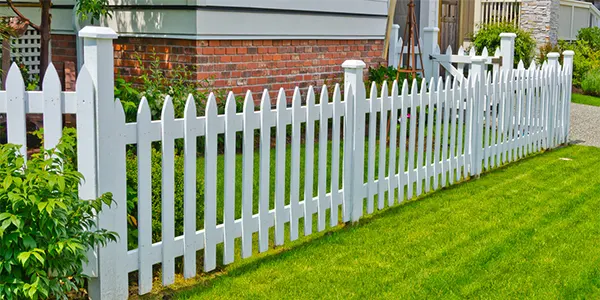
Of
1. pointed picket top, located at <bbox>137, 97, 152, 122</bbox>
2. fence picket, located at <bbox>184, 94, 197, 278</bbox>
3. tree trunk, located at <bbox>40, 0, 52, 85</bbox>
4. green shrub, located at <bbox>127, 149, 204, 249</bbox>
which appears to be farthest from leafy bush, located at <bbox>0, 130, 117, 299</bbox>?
tree trunk, located at <bbox>40, 0, 52, 85</bbox>

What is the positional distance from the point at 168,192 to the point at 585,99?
13805 millimetres

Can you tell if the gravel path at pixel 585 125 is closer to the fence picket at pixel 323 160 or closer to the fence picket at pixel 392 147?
the fence picket at pixel 392 147

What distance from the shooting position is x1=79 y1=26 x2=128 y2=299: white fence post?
3973 mm

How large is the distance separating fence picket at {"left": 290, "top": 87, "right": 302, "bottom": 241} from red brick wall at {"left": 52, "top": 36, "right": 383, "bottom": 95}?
359cm

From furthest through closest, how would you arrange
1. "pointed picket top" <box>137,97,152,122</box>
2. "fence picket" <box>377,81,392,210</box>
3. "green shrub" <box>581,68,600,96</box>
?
"green shrub" <box>581,68,600,96</box>
"fence picket" <box>377,81,392,210</box>
"pointed picket top" <box>137,97,152,122</box>

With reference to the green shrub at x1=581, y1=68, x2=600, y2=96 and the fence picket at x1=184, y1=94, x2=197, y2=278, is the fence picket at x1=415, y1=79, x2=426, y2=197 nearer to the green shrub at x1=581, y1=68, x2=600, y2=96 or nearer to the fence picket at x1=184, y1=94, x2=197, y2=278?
the fence picket at x1=184, y1=94, x2=197, y2=278

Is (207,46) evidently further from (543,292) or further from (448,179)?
(543,292)

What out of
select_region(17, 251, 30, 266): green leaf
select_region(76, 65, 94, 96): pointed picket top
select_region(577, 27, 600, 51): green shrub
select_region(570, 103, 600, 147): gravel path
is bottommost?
select_region(570, 103, 600, 147): gravel path

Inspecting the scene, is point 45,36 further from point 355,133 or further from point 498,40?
point 498,40

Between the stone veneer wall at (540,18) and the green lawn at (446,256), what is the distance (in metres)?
12.2

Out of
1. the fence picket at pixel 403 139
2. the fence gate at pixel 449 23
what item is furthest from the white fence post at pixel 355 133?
the fence gate at pixel 449 23

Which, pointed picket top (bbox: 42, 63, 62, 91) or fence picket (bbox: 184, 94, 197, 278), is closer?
pointed picket top (bbox: 42, 63, 62, 91)

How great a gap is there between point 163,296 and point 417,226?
2333 mm

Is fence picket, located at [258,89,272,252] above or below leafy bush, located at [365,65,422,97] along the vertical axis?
below
